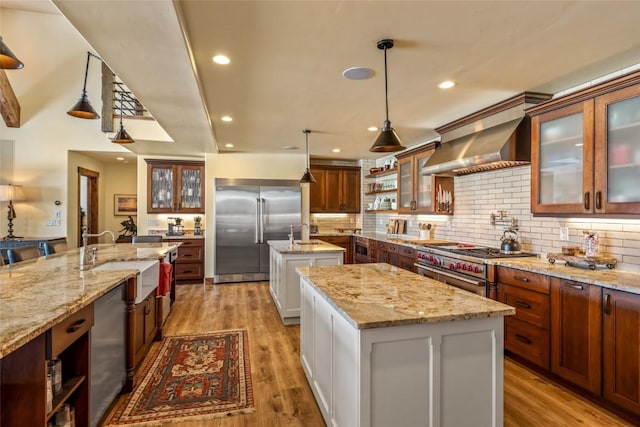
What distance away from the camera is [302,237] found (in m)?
6.69

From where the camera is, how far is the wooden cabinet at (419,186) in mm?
4715

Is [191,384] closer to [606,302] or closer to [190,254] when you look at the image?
[606,302]

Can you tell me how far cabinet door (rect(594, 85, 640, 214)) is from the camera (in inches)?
93.0

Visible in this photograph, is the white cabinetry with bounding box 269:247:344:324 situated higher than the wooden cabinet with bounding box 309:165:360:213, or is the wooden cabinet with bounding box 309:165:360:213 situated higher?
the wooden cabinet with bounding box 309:165:360:213

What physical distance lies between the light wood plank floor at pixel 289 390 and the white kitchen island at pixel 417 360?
0.18m

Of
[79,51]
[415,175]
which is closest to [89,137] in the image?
[79,51]

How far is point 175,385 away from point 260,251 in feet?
12.2

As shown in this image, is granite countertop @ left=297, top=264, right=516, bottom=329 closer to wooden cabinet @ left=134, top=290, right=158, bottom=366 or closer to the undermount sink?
the undermount sink

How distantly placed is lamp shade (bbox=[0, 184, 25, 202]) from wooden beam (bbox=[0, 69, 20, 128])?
3.56 feet

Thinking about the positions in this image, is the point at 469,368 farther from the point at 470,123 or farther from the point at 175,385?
the point at 470,123

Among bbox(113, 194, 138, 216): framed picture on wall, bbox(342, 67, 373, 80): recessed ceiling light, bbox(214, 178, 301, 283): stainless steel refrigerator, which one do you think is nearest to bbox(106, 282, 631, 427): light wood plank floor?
bbox(214, 178, 301, 283): stainless steel refrigerator

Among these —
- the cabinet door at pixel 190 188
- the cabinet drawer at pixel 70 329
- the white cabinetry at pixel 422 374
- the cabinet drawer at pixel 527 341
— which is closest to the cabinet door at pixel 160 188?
the cabinet door at pixel 190 188

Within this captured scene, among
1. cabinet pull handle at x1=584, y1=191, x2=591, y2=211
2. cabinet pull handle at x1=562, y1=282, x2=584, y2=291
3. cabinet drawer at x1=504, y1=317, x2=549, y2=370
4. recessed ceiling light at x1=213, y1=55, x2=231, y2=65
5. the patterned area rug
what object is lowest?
the patterned area rug

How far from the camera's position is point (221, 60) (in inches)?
100
